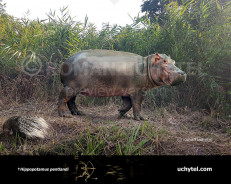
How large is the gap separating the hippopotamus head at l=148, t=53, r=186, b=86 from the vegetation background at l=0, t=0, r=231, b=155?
1.18 m

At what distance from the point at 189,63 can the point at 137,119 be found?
1831 millimetres

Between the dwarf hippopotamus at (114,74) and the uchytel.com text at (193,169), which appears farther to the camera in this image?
the dwarf hippopotamus at (114,74)

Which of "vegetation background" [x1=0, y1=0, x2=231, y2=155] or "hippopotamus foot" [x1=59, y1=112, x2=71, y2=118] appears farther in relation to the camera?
"vegetation background" [x1=0, y1=0, x2=231, y2=155]

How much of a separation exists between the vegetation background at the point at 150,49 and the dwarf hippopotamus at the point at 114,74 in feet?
3.97

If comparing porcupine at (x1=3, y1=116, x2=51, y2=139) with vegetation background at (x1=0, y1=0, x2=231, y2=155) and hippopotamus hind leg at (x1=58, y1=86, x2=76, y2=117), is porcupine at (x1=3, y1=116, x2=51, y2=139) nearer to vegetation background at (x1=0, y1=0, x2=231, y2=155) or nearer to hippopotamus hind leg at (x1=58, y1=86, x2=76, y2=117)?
hippopotamus hind leg at (x1=58, y1=86, x2=76, y2=117)

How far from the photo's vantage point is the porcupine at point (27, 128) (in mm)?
2229

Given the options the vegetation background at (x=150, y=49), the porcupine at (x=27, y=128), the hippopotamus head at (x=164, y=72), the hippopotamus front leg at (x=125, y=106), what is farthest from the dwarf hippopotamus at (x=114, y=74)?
the vegetation background at (x=150, y=49)

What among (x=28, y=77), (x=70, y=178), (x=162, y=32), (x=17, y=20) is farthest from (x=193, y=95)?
(x=17, y=20)

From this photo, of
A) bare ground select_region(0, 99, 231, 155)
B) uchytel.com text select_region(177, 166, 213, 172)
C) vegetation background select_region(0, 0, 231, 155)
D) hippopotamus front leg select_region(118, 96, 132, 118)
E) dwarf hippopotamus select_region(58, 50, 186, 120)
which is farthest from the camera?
vegetation background select_region(0, 0, 231, 155)

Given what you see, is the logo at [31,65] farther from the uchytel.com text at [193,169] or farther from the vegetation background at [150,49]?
the uchytel.com text at [193,169]

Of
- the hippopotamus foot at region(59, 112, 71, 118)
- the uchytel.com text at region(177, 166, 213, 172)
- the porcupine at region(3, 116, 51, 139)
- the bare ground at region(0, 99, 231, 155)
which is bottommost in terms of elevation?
the uchytel.com text at region(177, 166, 213, 172)

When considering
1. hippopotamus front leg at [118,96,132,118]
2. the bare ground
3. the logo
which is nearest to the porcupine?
the bare ground

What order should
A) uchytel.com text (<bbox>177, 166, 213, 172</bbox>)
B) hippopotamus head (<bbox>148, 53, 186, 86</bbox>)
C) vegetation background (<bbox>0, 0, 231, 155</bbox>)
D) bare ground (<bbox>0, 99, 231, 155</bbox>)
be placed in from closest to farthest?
uchytel.com text (<bbox>177, 166, 213, 172</bbox>) → bare ground (<bbox>0, 99, 231, 155</bbox>) → hippopotamus head (<bbox>148, 53, 186, 86</bbox>) → vegetation background (<bbox>0, 0, 231, 155</bbox>)

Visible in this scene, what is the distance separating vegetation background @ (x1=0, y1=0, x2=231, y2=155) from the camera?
4008 mm
